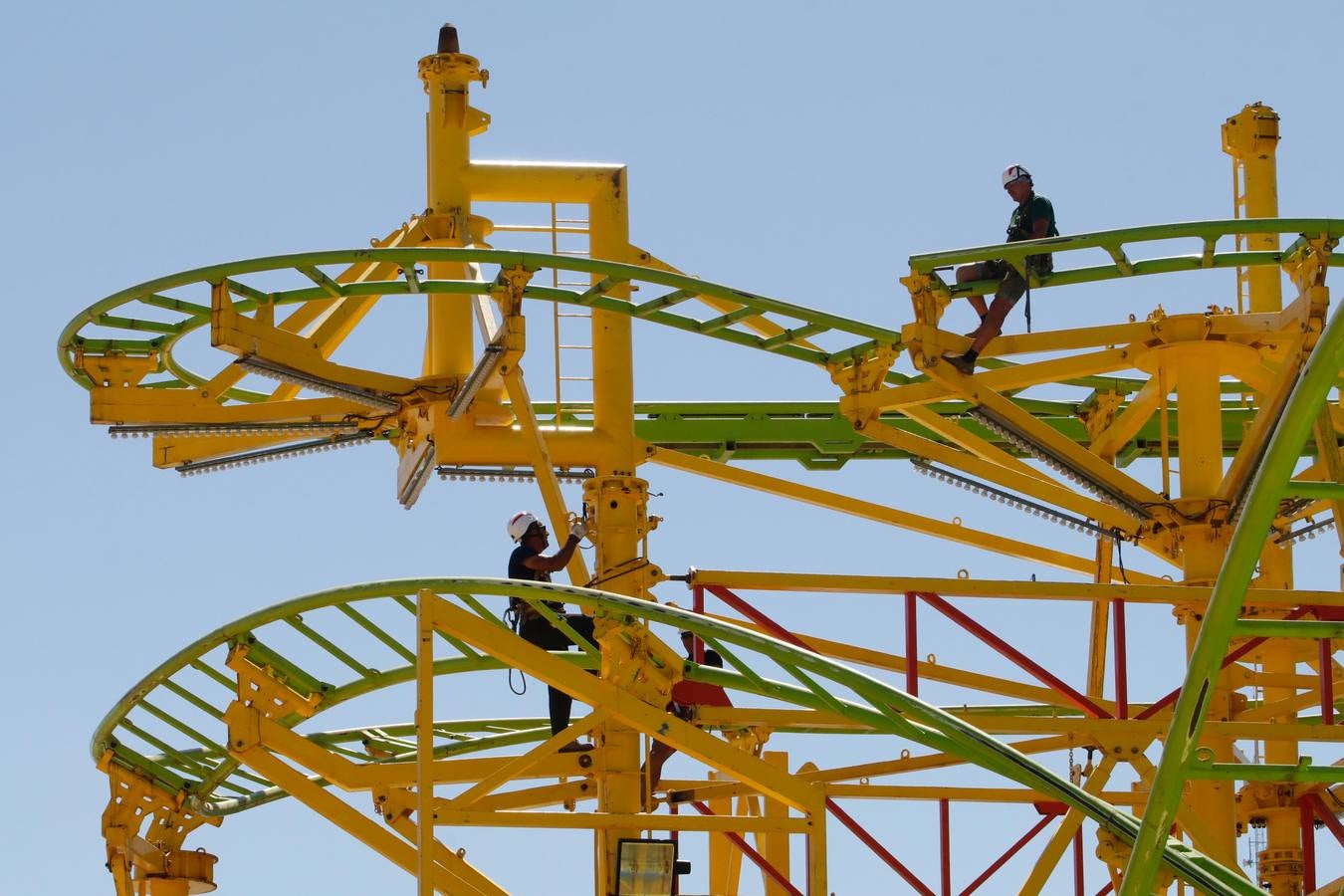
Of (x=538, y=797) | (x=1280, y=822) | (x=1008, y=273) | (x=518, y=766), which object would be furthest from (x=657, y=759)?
(x=1280, y=822)

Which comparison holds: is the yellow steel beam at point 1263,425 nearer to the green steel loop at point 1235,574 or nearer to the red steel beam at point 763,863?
the red steel beam at point 763,863

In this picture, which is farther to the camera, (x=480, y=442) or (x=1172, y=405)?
(x=1172, y=405)

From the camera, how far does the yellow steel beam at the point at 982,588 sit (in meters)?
27.8

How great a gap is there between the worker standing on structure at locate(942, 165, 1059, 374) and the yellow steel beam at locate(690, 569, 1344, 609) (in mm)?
2460

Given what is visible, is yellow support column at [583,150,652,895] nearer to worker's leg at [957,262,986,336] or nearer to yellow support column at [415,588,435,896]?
yellow support column at [415,588,435,896]

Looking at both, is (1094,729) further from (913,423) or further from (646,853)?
(913,423)

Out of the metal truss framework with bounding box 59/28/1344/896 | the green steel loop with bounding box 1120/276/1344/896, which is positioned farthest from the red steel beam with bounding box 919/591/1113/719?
the green steel loop with bounding box 1120/276/1344/896

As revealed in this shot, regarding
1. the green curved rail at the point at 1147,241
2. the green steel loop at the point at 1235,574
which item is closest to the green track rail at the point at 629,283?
the green curved rail at the point at 1147,241

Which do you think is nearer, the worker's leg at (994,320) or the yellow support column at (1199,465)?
the worker's leg at (994,320)

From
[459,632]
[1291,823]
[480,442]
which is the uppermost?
[480,442]

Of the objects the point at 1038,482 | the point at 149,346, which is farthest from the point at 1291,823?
the point at 149,346

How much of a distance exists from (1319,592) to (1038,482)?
401cm

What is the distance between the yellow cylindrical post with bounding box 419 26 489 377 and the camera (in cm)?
3167

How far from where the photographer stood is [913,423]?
36438 mm
